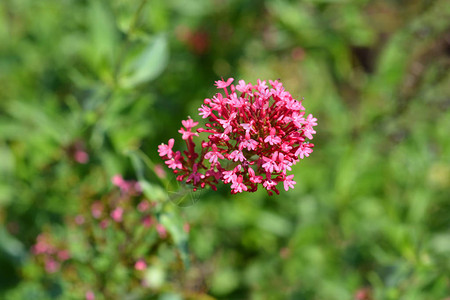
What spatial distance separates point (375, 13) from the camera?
4.32 m

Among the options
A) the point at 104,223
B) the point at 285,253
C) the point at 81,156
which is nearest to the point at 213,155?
the point at 104,223

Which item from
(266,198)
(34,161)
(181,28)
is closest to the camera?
(34,161)

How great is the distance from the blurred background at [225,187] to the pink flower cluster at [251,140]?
30.7 inches

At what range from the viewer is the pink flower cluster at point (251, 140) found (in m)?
1.33

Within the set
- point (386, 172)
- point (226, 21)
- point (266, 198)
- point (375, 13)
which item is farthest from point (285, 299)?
point (375, 13)

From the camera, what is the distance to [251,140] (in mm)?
1328

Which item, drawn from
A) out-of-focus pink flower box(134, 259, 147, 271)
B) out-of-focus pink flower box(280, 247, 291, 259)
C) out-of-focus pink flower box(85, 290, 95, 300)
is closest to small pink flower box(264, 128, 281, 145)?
out-of-focus pink flower box(134, 259, 147, 271)

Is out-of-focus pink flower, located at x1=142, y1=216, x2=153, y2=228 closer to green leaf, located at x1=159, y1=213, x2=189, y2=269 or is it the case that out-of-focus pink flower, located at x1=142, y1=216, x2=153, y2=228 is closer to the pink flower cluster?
green leaf, located at x1=159, y1=213, x2=189, y2=269

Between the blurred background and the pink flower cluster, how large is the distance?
781mm

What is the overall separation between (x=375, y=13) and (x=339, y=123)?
1673 millimetres

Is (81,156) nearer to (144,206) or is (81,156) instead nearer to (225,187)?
(144,206)

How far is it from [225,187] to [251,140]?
1.85 m

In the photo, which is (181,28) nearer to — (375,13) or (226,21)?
(226,21)

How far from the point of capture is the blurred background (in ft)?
7.55
